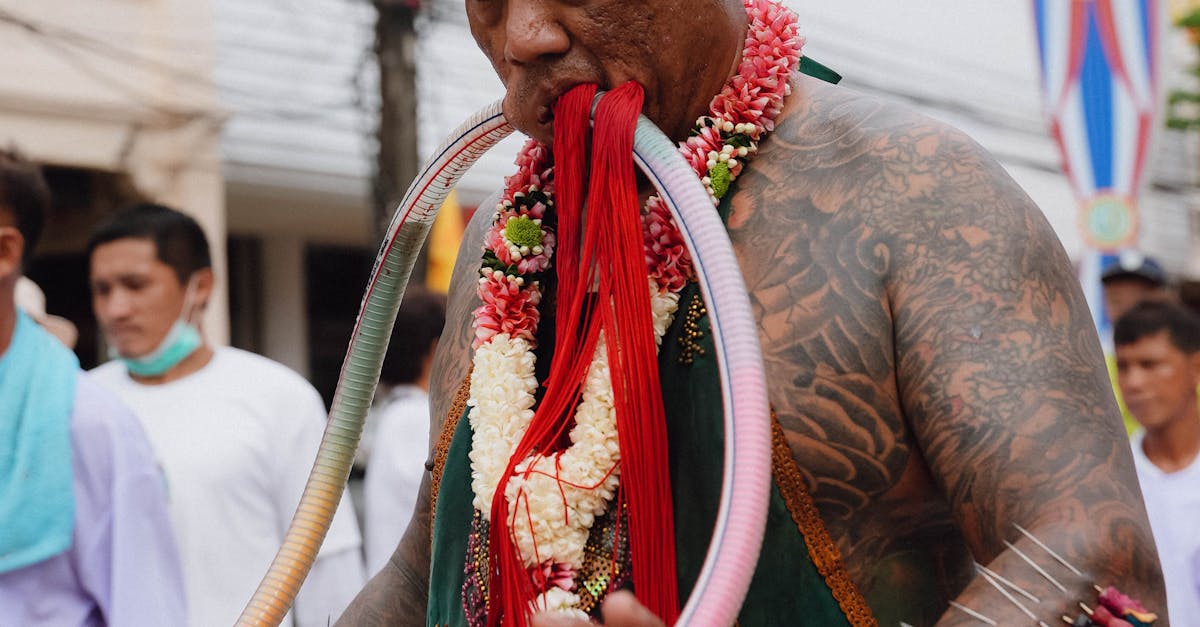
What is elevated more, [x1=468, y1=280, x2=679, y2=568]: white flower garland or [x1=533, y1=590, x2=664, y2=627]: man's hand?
[x1=533, y1=590, x2=664, y2=627]: man's hand

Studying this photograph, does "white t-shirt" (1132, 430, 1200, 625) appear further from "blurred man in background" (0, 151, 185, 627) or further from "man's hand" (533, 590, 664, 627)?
"man's hand" (533, 590, 664, 627)

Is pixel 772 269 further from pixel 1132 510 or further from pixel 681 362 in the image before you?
pixel 1132 510

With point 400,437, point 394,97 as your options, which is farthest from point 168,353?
point 394,97

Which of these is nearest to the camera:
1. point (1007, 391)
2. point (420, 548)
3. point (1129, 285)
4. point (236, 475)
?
point (1007, 391)

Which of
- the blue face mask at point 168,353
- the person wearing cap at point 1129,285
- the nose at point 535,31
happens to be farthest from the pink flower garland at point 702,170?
the person wearing cap at point 1129,285

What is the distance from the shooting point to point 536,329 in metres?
2.11

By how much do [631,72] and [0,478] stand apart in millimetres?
2374

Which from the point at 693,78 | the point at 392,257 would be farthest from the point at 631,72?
the point at 392,257

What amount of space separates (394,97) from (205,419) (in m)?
5.71

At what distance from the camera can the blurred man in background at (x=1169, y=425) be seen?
176 inches

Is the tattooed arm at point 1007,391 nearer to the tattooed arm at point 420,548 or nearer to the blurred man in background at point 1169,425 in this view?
the tattooed arm at point 420,548

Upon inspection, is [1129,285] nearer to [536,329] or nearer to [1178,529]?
[1178,529]

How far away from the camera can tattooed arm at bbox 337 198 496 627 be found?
229 cm

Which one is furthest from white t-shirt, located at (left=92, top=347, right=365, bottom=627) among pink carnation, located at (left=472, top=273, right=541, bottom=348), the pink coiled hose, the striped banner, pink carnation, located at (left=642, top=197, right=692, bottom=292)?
the striped banner
